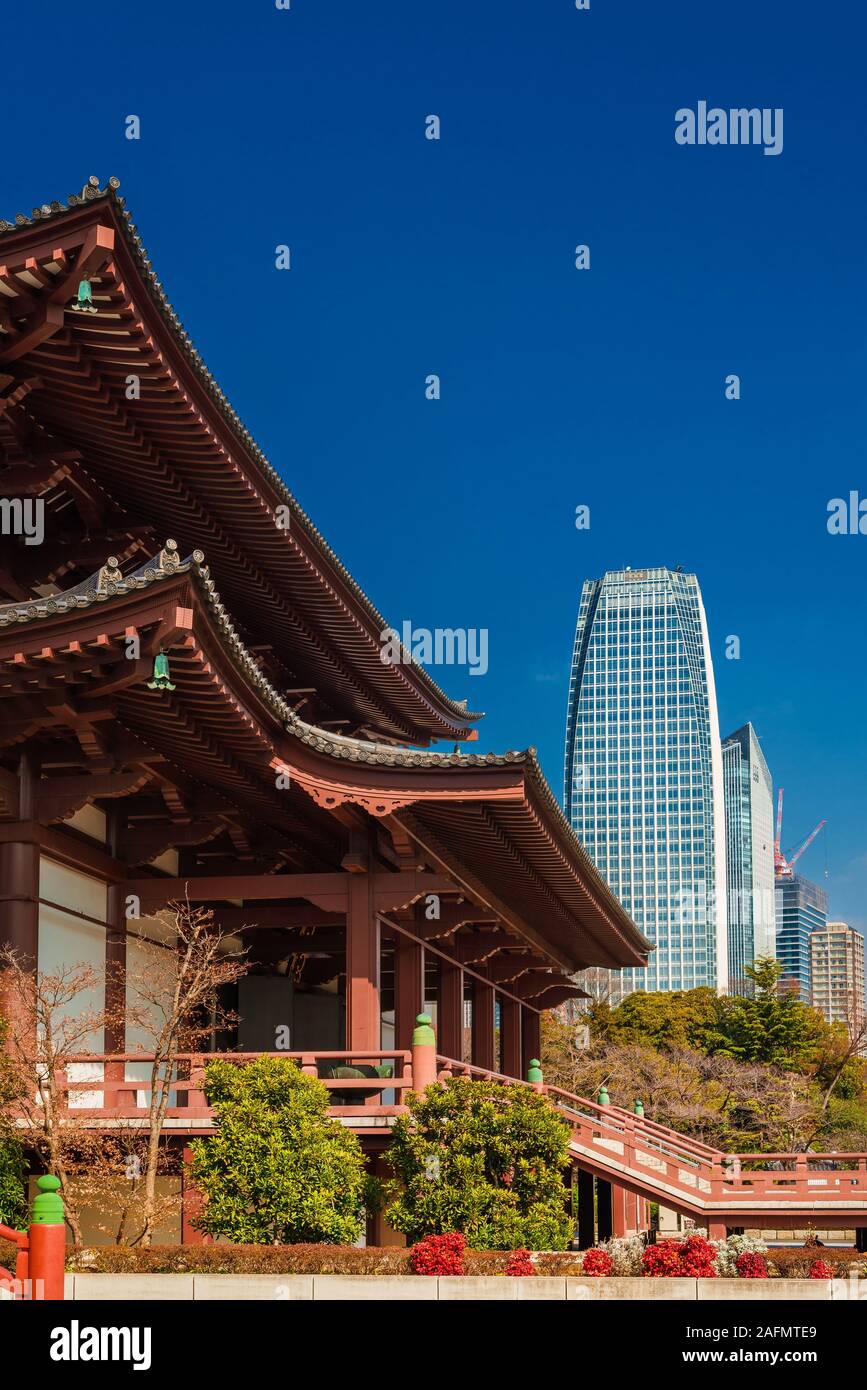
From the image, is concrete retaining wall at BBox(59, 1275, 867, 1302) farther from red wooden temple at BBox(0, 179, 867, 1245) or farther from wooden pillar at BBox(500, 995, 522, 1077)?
wooden pillar at BBox(500, 995, 522, 1077)

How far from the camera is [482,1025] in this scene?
3419 cm

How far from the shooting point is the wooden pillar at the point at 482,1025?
33.7 metres

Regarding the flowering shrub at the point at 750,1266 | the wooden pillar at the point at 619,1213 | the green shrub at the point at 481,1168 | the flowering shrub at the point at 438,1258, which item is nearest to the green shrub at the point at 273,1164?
the green shrub at the point at 481,1168

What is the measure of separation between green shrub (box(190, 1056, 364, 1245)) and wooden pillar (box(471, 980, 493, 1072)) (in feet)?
48.1

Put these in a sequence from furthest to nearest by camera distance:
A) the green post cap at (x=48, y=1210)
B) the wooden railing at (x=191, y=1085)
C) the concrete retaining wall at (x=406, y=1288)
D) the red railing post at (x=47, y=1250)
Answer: the wooden railing at (x=191, y=1085)
the concrete retaining wall at (x=406, y=1288)
the green post cap at (x=48, y=1210)
the red railing post at (x=47, y=1250)

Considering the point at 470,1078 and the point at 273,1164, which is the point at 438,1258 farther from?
the point at 470,1078

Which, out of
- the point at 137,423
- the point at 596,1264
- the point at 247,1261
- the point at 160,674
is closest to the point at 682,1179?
the point at 596,1264

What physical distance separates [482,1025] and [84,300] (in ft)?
66.8

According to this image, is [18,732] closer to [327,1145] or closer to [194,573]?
[194,573]

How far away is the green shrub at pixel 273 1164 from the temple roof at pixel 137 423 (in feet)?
26.3

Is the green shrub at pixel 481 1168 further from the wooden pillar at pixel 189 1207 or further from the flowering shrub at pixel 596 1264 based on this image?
the flowering shrub at pixel 596 1264

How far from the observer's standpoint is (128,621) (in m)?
17.6

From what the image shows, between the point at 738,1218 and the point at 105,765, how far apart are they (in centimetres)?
1325
